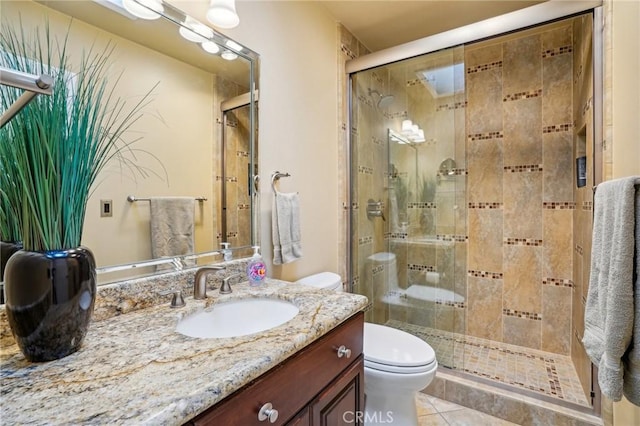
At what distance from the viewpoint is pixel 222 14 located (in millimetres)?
1229

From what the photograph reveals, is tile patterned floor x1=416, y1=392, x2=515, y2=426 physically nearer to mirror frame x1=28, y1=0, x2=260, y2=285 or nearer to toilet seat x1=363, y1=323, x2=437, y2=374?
toilet seat x1=363, y1=323, x2=437, y2=374

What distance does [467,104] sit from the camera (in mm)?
2555

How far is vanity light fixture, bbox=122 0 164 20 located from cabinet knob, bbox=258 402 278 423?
4.09 feet

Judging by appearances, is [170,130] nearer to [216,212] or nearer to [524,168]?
[216,212]

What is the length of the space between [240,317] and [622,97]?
5.82 ft

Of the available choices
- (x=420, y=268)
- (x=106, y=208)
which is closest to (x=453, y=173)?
(x=420, y=268)

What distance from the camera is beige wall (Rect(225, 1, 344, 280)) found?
153cm

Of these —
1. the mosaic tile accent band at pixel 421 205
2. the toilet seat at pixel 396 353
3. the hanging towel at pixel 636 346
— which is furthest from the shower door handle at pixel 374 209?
the hanging towel at pixel 636 346

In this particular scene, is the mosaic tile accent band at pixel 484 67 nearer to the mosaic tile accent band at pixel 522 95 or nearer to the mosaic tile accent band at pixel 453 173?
the mosaic tile accent band at pixel 522 95

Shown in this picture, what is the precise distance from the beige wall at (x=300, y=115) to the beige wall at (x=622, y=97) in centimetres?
143

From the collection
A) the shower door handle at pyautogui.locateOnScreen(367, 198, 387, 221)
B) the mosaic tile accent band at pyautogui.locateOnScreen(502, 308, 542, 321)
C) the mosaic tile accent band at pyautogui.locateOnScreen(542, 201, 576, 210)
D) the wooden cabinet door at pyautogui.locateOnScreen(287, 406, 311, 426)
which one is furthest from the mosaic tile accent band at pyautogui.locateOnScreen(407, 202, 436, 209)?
the wooden cabinet door at pyautogui.locateOnScreen(287, 406, 311, 426)

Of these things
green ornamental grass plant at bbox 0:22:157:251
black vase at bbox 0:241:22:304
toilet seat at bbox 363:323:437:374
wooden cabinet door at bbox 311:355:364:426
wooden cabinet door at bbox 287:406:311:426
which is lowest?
toilet seat at bbox 363:323:437:374

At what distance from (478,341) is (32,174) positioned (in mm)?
2882

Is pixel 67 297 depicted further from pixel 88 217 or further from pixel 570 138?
pixel 570 138
